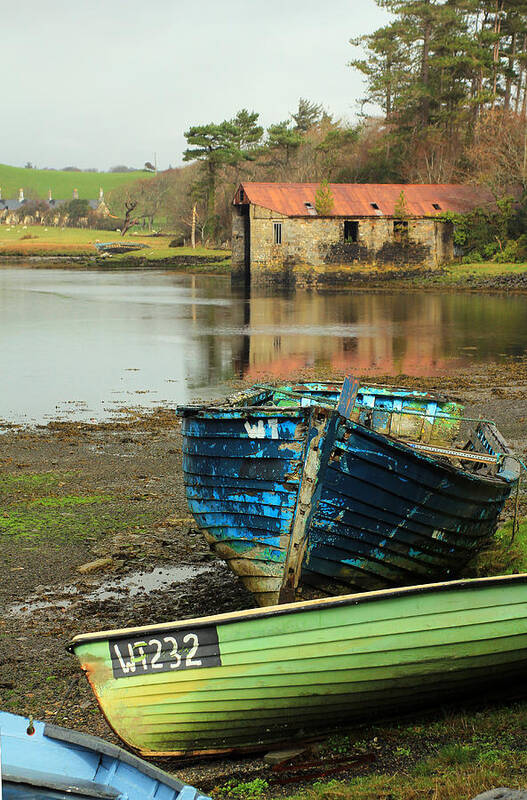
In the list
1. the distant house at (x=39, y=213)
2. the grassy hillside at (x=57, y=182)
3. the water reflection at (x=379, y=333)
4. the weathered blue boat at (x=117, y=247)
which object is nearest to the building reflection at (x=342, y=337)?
the water reflection at (x=379, y=333)

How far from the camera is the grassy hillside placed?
17275 centimetres

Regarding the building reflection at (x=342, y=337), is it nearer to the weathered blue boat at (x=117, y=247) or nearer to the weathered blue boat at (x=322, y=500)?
the weathered blue boat at (x=322, y=500)

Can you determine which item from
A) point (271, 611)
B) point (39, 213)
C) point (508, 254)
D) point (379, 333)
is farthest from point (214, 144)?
point (271, 611)

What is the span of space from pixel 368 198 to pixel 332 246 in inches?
170

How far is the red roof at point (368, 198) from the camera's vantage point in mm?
59531

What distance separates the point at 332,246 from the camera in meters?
60.2

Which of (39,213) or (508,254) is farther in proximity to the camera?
(39,213)

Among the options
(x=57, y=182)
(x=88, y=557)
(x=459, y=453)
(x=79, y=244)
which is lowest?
(x=88, y=557)

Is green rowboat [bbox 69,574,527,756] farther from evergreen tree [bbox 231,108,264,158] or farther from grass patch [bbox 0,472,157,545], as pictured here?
evergreen tree [bbox 231,108,264,158]

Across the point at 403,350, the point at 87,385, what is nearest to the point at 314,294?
the point at 403,350

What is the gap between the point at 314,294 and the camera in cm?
5241

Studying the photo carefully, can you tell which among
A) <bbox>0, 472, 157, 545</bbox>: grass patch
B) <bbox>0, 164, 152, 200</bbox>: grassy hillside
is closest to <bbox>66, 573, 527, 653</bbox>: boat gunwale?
<bbox>0, 472, 157, 545</bbox>: grass patch

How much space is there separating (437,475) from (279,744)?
2394 millimetres

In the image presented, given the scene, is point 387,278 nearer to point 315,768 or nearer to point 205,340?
point 205,340
